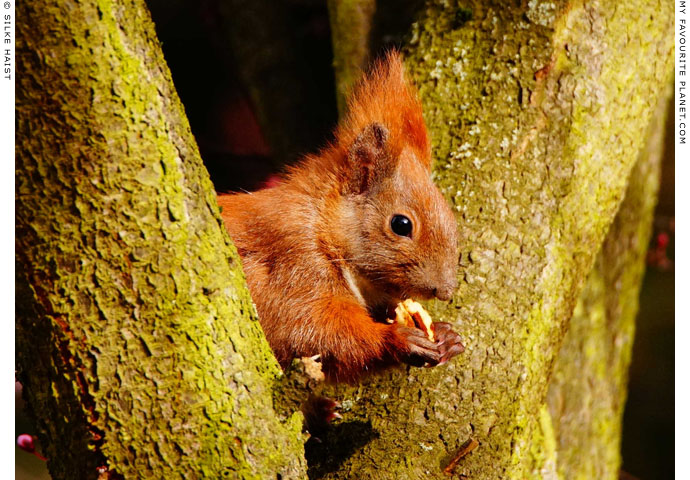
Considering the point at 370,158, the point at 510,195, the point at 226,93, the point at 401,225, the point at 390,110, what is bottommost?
the point at 401,225

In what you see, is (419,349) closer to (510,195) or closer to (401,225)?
(401,225)

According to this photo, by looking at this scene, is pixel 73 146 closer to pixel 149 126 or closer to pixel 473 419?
pixel 149 126

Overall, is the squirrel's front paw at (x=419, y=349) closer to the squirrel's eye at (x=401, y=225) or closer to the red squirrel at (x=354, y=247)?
the red squirrel at (x=354, y=247)

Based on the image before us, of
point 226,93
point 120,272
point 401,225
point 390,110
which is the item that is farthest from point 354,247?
point 226,93

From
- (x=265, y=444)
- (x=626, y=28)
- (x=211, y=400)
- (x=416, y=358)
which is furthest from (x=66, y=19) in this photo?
(x=626, y=28)

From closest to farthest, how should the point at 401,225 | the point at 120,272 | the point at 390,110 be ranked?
1. the point at 120,272
2. the point at 401,225
3. the point at 390,110

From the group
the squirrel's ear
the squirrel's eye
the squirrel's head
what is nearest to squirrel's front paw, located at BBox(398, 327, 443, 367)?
the squirrel's head
